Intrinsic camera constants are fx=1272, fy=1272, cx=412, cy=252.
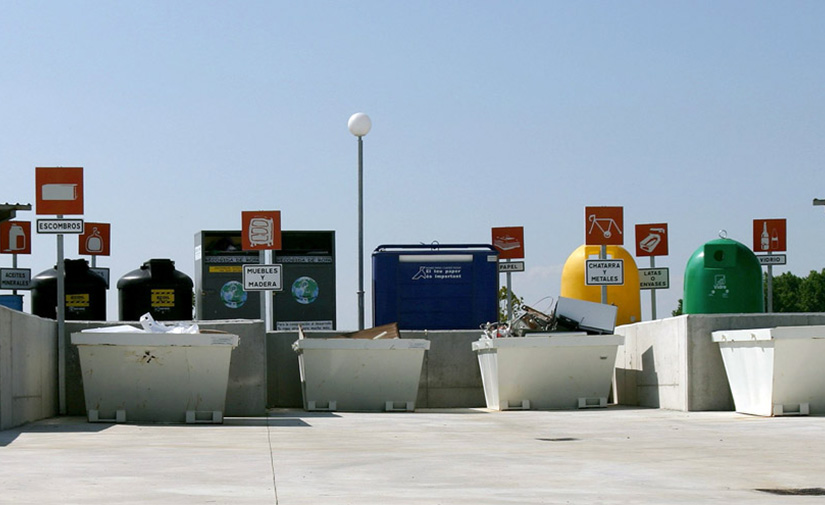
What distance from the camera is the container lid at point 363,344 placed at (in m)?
14.7

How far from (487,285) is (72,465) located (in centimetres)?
1098

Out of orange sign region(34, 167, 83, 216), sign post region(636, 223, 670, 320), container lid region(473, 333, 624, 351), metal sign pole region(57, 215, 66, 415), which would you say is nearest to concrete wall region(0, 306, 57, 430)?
metal sign pole region(57, 215, 66, 415)

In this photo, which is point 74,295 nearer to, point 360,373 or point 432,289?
point 432,289

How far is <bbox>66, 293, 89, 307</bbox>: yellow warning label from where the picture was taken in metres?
21.3

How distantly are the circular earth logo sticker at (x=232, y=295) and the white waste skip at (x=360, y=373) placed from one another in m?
5.84

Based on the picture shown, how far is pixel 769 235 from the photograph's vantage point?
73.0 feet

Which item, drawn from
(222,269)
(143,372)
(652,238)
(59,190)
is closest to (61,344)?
(59,190)

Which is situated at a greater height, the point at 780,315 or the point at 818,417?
the point at 780,315

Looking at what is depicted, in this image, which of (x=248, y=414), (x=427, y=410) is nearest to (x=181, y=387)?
(x=248, y=414)

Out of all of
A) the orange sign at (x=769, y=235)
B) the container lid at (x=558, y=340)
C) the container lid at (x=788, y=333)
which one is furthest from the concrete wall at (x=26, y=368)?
the orange sign at (x=769, y=235)

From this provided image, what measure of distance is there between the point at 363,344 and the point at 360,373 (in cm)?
36

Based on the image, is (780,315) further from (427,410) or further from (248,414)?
(248,414)

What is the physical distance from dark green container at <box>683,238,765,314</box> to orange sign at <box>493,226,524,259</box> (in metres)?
5.62

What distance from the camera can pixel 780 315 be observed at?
14.0 metres
